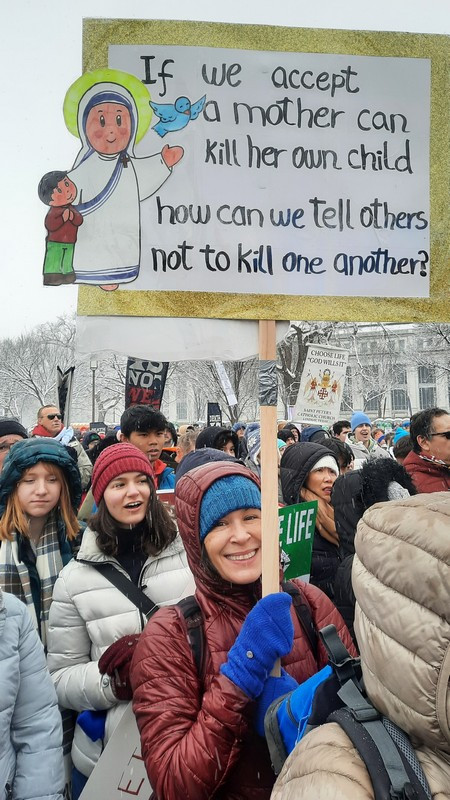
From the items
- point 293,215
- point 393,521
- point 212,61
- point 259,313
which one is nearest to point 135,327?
point 259,313

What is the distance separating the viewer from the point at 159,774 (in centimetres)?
163

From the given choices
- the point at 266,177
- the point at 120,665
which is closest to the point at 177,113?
the point at 266,177

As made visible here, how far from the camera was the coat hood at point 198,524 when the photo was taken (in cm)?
191

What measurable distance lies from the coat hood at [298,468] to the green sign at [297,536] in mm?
633

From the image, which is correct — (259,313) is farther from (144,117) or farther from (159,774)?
(159,774)

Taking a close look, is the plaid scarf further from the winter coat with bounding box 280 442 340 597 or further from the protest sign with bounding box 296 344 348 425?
the protest sign with bounding box 296 344 348 425

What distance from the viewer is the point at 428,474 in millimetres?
4656

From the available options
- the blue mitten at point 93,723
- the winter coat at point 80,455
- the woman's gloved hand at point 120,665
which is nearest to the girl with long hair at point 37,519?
the blue mitten at point 93,723

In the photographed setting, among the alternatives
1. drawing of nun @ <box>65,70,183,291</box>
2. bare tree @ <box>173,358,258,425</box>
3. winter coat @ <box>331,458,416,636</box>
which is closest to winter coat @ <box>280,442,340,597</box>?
A: winter coat @ <box>331,458,416,636</box>

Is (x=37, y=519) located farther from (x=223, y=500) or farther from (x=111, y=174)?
(x=111, y=174)

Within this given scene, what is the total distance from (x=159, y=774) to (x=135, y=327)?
4.74 feet

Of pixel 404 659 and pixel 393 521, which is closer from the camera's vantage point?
pixel 404 659

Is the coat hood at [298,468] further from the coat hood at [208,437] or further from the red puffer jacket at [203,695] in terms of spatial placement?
the coat hood at [208,437]

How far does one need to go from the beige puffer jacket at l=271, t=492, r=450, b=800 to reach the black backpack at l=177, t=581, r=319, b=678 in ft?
2.28
